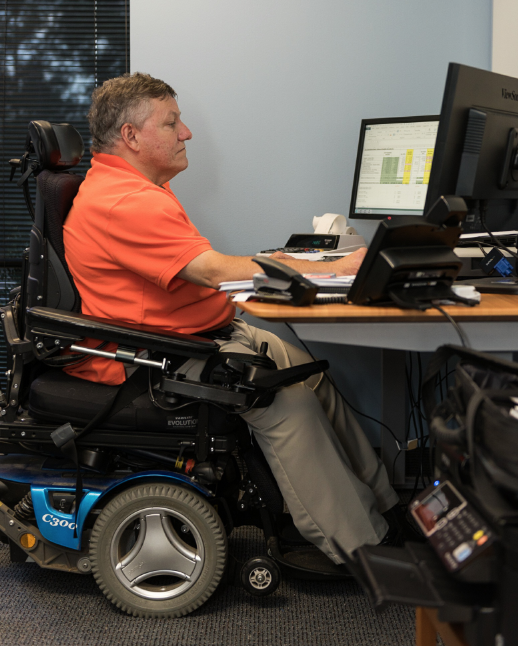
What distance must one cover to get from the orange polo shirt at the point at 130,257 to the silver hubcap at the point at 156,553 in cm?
33

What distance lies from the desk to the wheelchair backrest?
1.88 ft

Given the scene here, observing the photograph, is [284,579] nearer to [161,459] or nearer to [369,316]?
[161,459]

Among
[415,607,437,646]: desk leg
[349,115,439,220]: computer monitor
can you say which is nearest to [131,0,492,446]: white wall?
[349,115,439,220]: computer monitor

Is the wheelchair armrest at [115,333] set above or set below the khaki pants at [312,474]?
above

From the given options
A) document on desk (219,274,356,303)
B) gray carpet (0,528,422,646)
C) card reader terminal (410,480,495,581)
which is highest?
document on desk (219,274,356,303)

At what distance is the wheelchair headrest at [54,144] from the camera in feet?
4.66

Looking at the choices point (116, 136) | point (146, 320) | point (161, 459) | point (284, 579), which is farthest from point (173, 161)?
point (284, 579)

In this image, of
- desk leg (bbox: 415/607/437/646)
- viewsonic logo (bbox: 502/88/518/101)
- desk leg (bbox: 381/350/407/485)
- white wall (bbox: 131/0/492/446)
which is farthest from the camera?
white wall (bbox: 131/0/492/446)

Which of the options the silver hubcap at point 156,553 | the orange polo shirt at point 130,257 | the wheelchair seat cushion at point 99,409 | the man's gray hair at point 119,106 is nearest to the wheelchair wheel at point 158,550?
the silver hubcap at point 156,553

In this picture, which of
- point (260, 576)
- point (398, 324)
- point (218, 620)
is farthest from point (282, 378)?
point (218, 620)

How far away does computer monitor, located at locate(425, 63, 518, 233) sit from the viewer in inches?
45.5

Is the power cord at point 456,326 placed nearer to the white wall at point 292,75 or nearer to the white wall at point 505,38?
the white wall at point 292,75

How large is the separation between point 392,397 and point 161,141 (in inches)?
43.0

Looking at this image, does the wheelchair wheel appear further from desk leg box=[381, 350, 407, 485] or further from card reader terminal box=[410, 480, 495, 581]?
desk leg box=[381, 350, 407, 485]
